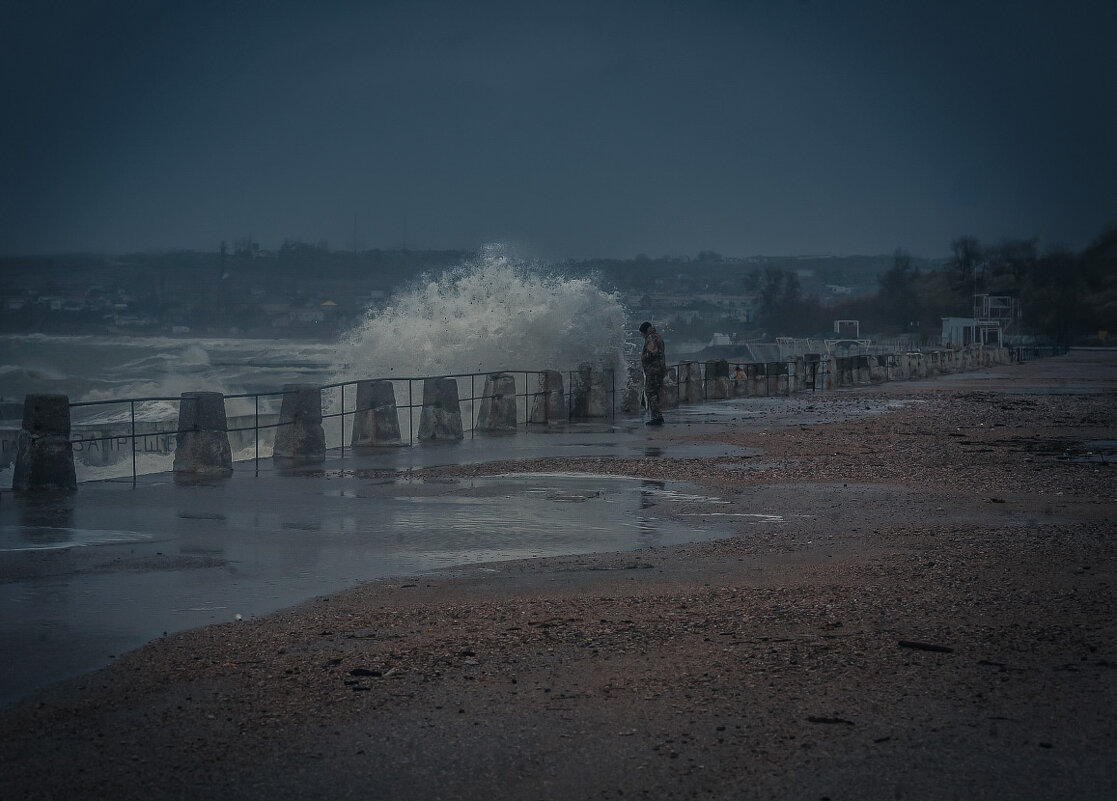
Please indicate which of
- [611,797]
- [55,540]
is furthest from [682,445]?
[611,797]

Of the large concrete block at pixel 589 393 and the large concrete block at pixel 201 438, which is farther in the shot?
the large concrete block at pixel 589 393

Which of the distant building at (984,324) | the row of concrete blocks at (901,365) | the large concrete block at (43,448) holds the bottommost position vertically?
the large concrete block at (43,448)

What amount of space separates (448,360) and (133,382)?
1957 inches

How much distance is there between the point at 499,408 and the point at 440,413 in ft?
7.45

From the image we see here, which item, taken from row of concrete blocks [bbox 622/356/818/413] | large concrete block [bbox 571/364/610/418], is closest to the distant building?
row of concrete blocks [bbox 622/356/818/413]

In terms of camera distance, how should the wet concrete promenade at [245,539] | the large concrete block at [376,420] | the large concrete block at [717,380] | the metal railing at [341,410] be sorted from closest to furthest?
the wet concrete promenade at [245,539], the metal railing at [341,410], the large concrete block at [376,420], the large concrete block at [717,380]

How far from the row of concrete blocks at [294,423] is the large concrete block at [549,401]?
2 centimetres

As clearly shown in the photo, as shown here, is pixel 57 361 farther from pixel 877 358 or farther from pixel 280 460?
pixel 280 460

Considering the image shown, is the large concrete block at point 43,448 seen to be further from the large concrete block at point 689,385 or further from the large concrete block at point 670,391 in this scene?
the large concrete block at point 689,385

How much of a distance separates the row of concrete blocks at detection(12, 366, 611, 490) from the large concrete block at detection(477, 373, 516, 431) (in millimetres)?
17

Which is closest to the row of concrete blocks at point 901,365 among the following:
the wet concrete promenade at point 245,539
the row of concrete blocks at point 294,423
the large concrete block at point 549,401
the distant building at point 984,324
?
the large concrete block at point 549,401

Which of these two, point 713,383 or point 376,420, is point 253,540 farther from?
point 713,383

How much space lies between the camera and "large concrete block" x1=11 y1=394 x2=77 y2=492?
1330cm

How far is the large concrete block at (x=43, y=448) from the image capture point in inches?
523
